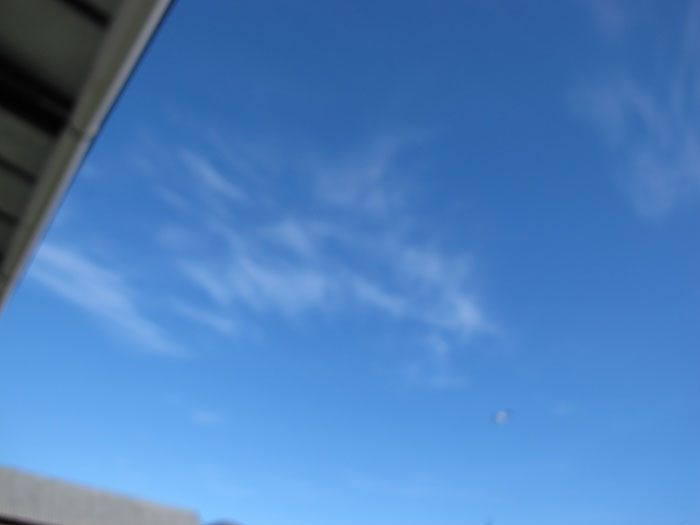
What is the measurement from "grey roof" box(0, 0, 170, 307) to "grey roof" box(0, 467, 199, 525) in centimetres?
2330

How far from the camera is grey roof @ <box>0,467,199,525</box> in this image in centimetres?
1973

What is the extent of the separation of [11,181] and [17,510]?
2387 centimetres

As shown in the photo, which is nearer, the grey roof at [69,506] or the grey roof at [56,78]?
the grey roof at [56,78]

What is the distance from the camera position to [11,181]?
3.02 meters

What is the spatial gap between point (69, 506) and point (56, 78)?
26.6 metres

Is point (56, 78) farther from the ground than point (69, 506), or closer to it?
farther from the ground

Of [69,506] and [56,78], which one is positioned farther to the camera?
[69,506]

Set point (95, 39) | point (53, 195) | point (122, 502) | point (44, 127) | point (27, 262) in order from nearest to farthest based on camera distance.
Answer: point (95, 39) < point (44, 127) < point (53, 195) < point (27, 262) < point (122, 502)

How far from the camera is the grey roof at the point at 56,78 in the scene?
2.23m

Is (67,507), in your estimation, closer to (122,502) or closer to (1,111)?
(122,502)

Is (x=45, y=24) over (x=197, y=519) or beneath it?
over

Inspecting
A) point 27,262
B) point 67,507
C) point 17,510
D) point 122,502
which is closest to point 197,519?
point 122,502

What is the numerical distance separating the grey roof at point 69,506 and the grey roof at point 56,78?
76.4ft

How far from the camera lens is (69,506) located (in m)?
21.6
